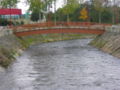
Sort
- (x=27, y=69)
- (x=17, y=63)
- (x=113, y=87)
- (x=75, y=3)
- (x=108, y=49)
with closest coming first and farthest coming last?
(x=113, y=87)
(x=27, y=69)
(x=17, y=63)
(x=108, y=49)
(x=75, y=3)

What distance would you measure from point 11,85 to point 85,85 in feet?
31.1

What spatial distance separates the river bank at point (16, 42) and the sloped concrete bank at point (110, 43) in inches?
801

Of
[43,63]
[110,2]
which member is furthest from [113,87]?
[110,2]

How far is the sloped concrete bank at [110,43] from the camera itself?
82.5 m

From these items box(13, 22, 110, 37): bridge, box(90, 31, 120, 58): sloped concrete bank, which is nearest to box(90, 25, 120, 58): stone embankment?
box(90, 31, 120, 58): sloped concrete bank

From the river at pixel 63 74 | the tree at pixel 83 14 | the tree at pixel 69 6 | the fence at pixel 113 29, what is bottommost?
the river at pixel 63 74

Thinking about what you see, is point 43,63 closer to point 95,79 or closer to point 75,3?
point 95,79

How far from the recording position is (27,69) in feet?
206

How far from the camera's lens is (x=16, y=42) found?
9569cm

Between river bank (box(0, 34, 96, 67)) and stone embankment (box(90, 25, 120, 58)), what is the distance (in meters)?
20.4

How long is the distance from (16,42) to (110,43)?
2343 centimetres

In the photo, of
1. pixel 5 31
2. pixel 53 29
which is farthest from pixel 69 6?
pixel 5 31

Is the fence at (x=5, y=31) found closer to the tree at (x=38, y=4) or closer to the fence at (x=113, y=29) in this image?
the fence at (x=113, y=29)

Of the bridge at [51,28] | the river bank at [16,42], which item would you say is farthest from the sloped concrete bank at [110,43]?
the river bank at [16,42]
